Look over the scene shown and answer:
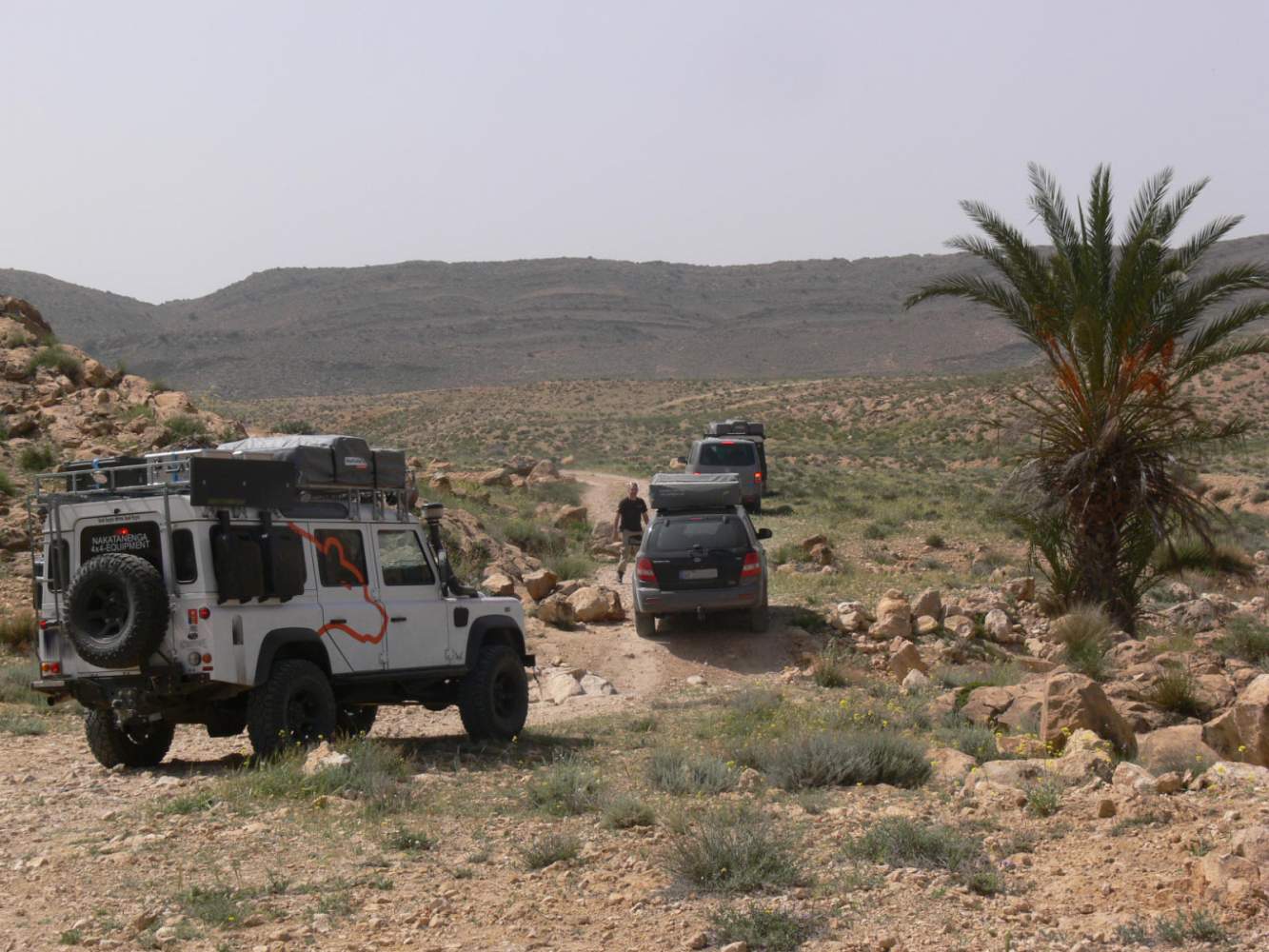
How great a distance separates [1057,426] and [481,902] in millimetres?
11919

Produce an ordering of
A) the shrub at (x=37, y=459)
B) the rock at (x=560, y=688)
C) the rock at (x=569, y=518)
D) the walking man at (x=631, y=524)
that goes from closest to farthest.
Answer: the rock at (x=560, y=688) → the shrub at (x=37, y=459) → the walking man at (x=631, y=524) → the rock at (x=569, y=518)

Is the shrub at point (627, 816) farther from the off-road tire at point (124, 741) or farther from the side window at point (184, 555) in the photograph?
the off-road tire at point (124, 741)

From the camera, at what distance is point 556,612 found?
61.1ft

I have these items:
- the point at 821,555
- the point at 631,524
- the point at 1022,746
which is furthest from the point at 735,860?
the point at 821,555

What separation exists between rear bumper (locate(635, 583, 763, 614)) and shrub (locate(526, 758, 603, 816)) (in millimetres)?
7469

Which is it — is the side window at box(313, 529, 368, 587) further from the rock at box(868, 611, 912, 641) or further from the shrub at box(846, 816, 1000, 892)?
the rock at box(868, 611, 912, 641)

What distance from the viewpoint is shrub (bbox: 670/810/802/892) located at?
6590 millimetres

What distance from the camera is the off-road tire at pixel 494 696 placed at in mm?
11672

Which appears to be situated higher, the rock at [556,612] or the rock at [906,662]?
the rock at [556,612]

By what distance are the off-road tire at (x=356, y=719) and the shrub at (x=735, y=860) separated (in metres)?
5.53

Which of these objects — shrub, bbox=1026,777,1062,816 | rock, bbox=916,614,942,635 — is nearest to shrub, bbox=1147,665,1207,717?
shrub, bbox=1026,777,1062,816

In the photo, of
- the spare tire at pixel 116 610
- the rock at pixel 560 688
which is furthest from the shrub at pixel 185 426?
the spare tire at pixel 116 610

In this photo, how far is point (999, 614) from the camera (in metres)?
17.4

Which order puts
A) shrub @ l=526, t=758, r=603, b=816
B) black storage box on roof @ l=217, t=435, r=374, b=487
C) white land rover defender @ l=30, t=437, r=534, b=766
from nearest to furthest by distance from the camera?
1. shrub @ l=526, t=758, r=603, b=816
2. white land rover defender @ l=30, t=437, r=534, b=766
3. black storage box on roof @ l=217, t=435, r=374, b=487
